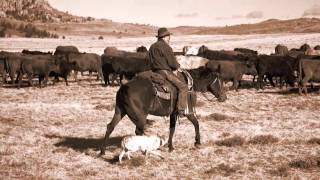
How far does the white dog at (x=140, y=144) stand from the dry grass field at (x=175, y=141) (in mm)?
185

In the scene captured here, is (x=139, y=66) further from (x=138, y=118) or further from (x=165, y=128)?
(x=138, y=118)

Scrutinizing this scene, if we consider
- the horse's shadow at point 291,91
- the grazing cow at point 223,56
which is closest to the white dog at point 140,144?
the horse's shadow at point 291,91

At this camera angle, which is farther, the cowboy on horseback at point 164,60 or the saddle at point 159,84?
the cowboy on horseback at point 164,60

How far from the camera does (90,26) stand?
98250 millimetres

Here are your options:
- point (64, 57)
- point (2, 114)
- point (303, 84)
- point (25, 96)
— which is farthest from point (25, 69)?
point (303, 84)

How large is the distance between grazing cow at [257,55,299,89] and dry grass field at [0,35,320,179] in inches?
142

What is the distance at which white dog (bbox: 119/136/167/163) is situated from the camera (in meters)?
10.2

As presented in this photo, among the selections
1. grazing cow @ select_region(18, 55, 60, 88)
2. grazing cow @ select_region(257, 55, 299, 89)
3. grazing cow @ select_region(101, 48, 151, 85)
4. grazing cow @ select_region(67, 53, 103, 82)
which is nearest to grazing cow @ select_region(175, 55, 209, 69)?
grazing cow @ select_region(101, 48, 151, 85)

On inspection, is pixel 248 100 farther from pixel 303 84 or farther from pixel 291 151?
pixel 291 151

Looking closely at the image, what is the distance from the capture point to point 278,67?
996 inches

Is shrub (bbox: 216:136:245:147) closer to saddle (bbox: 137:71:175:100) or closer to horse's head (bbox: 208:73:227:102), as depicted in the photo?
horse's head (bbox: 208:73:227:102)

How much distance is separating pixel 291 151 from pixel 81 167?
486cm

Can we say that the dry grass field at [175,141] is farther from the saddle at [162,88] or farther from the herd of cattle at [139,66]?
the herd of cattle at [139,66]

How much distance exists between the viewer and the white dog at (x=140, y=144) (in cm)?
1021
